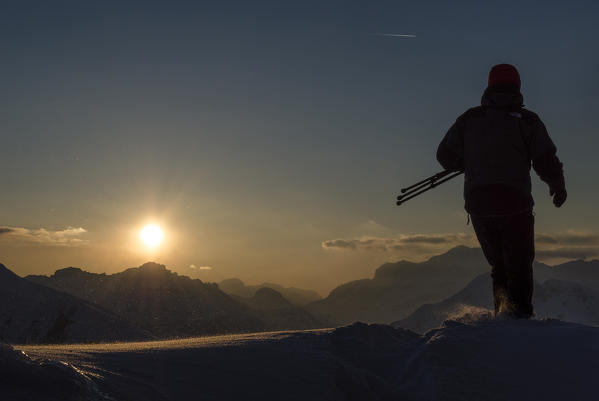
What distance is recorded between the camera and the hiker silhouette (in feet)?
21.0

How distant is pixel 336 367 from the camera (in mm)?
3652

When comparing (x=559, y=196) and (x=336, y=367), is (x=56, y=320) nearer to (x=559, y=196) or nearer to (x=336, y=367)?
(x=559, y=196)

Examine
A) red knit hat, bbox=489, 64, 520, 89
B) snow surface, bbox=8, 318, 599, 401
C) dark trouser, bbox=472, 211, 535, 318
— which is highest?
red knit hat, bbox=489, 64, 520, 89

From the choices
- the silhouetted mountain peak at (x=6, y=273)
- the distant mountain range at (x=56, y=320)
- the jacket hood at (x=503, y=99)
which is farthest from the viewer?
the silhouetted mountain peak at (x=6, y=273)

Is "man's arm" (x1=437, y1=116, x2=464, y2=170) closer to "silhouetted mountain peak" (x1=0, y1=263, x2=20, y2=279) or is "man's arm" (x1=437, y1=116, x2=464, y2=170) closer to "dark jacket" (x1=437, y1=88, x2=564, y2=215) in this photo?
"dark jacket" (x1=437, y1=88, x2=564, y2=215)

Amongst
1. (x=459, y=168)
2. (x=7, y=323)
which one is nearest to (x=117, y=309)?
(x=7, y=323)

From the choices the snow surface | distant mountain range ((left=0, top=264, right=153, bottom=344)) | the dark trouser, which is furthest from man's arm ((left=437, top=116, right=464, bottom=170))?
distant mountain range ((left=0, top=264, right=153, bottom=344))

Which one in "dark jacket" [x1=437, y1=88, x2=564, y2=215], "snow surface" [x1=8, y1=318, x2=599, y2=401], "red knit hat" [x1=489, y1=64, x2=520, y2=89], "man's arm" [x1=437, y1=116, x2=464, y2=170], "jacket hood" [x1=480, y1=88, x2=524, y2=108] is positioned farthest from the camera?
"man's arm" [x1=437, y1=116, x2=464, y2=170]

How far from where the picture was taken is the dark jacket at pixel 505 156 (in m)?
6.47

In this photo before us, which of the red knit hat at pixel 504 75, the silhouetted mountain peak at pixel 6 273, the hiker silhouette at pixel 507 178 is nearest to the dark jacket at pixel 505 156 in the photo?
the hiker silhouette at pixel 507 178

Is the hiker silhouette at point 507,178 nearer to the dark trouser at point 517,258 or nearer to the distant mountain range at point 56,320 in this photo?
the dark trouser at point 517,258

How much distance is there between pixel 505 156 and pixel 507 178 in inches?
10.9

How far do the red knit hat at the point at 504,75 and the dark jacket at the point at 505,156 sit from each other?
12cm

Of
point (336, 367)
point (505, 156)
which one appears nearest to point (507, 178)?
point (505, 156)
